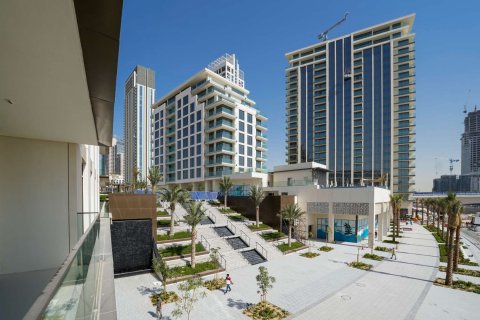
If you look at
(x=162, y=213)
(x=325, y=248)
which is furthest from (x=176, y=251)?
(x=325, y=248)

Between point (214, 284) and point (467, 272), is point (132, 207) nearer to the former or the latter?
point (214, 284)

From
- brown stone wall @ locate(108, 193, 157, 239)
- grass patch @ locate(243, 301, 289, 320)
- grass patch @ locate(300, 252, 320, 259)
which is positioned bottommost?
grass patch @ locate(300, 252, 320, 259)

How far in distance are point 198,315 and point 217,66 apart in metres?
93.5

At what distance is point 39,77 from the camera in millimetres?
3906

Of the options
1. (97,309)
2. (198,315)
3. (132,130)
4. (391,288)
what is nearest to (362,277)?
(391,288)

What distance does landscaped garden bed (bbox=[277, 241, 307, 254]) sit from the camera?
95.0 ft

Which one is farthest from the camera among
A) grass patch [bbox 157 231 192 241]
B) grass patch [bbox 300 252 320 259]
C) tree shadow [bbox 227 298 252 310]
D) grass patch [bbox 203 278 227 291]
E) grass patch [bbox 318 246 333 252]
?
grass patch [bbox 318 246 333 252]

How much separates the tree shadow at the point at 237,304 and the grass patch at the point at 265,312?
0.43m

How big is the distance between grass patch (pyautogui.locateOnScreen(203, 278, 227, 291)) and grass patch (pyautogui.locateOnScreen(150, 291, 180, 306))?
262 cm

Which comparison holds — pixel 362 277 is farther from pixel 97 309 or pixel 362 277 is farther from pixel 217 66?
pixel 217 66

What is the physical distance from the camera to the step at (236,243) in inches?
1096

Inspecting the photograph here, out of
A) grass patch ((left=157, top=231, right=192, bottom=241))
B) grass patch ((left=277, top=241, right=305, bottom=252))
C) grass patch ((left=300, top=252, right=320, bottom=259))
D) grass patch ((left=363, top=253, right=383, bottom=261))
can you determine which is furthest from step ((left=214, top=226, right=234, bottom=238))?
grass patch ((left=363, top=253, right=383, bottom=261))

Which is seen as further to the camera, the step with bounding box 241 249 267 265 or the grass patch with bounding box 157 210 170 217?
the grass patch with bounding box 157 210 170 217

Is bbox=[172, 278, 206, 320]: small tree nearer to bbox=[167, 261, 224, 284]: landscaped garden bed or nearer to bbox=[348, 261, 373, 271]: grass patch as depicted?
bbox=[167, 261, 224, 284]: landscaped garden bed
